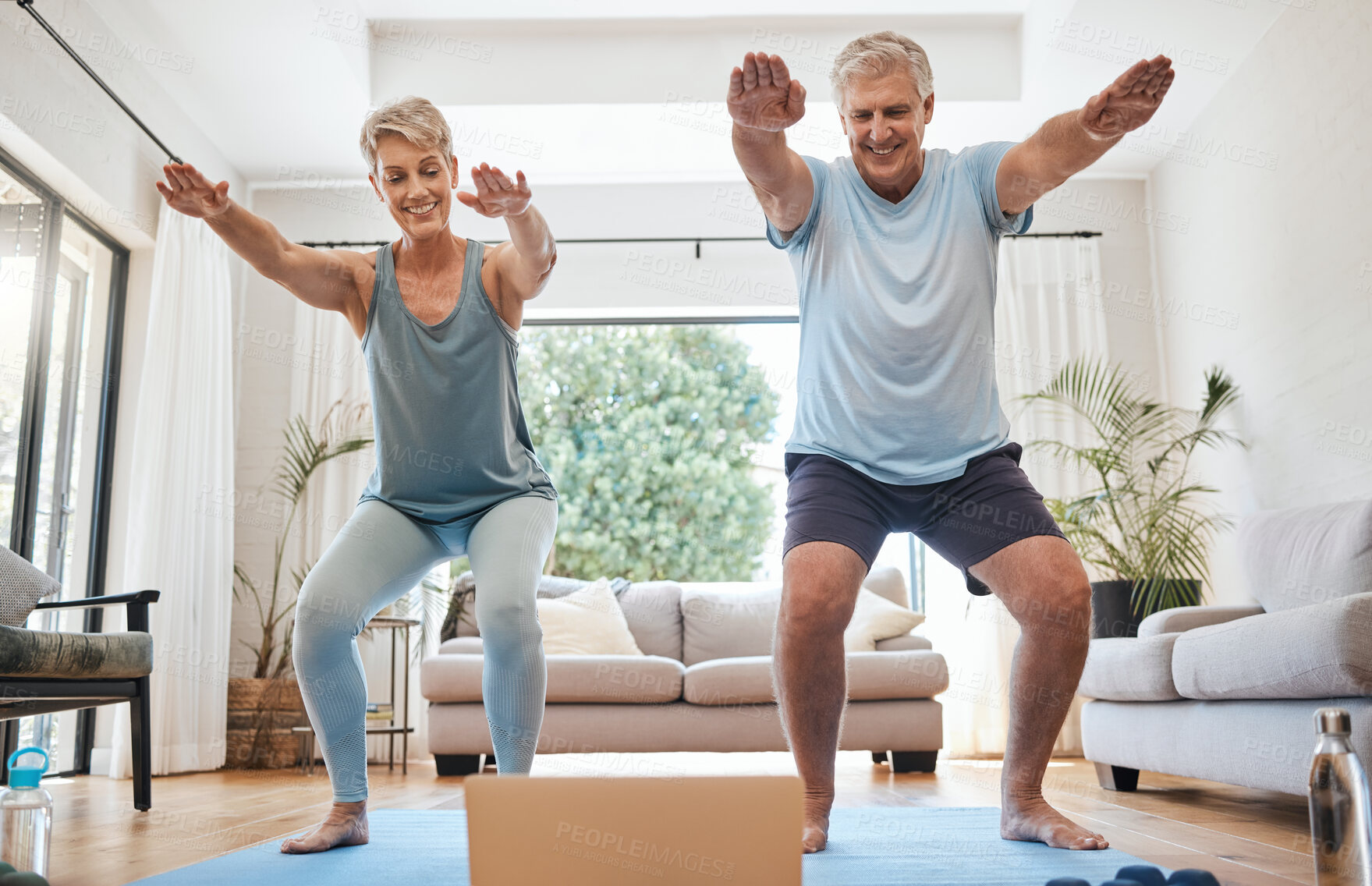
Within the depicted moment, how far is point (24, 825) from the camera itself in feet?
4.95

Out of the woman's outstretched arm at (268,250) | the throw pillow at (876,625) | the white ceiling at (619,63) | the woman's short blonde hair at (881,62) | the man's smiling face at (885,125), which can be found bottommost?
the throw pillow at (876,625)

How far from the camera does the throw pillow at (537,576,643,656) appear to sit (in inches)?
171

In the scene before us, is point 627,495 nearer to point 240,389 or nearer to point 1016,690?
point 240,389

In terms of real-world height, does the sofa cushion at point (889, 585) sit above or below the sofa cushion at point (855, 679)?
above

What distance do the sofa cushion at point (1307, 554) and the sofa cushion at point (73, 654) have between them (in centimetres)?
302

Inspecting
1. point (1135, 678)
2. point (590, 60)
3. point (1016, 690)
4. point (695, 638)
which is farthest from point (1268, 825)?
point (590, 60)

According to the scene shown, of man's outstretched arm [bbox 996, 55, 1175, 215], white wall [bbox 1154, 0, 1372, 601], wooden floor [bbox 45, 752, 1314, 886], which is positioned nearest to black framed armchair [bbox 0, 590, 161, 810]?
wooden floor [bbox 45, 752, 1314, 886]

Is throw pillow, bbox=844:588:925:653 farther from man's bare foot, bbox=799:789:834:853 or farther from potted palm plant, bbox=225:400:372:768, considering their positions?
man's bare foot, bbox=799:789:834:853

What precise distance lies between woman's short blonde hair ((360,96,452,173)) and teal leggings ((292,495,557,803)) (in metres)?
0.66

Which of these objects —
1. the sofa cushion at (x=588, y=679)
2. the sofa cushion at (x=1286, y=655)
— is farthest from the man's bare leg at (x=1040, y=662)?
the sofa cushion at (x=588, y=679)

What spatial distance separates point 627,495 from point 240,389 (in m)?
4.22

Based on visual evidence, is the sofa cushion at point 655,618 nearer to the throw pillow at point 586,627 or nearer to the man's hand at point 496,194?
the throw pillow at point 586,627

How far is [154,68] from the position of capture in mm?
4559

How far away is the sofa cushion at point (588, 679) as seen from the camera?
398 centimetres
